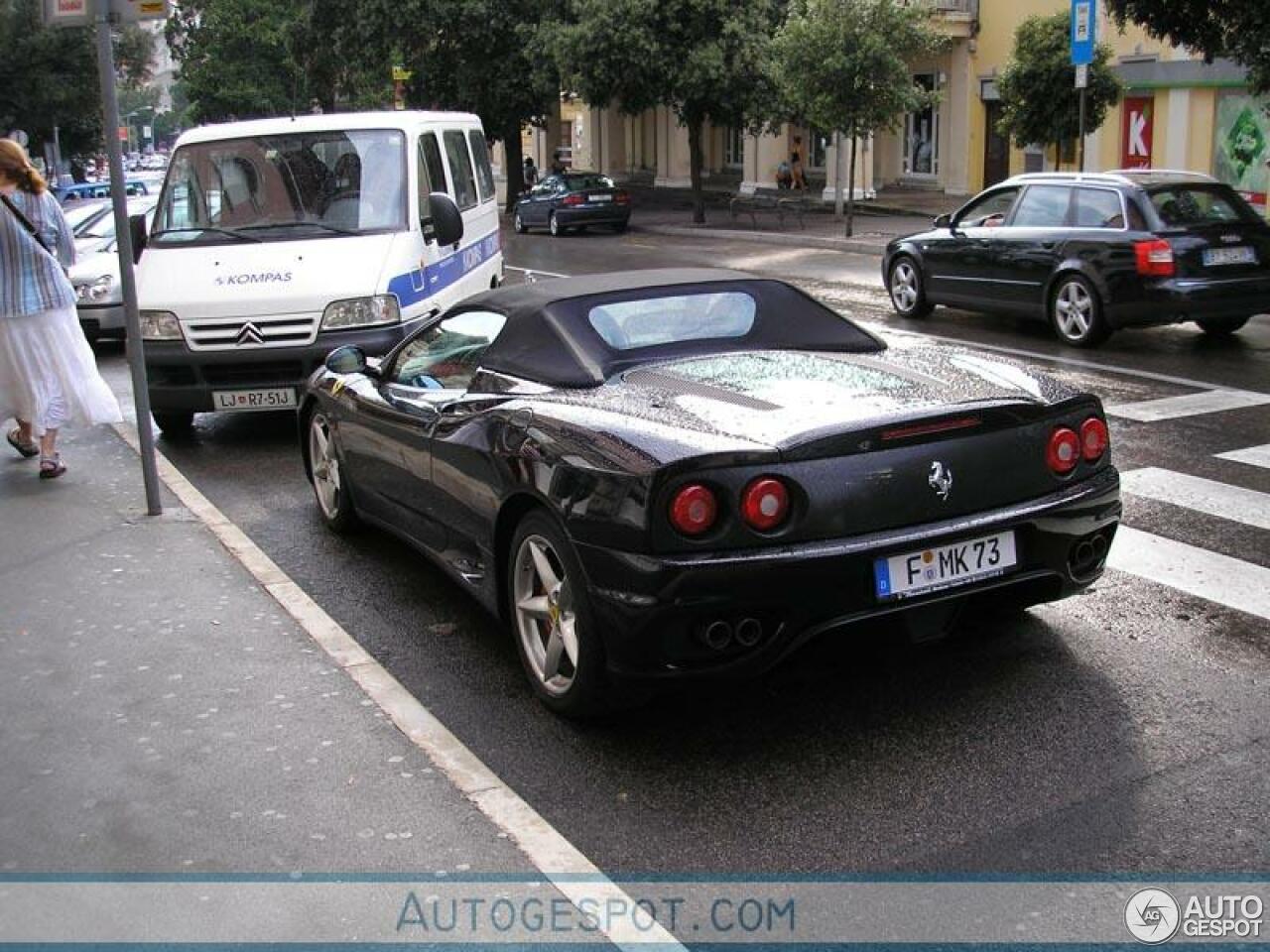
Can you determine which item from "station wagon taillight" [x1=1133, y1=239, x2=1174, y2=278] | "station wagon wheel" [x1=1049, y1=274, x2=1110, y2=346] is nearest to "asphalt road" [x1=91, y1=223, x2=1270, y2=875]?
"station wagon taillight" [x1=1133, y1=239, x2=1174, y2=278]

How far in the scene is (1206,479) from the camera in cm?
801

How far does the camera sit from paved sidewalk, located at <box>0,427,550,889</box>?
13.0 ft

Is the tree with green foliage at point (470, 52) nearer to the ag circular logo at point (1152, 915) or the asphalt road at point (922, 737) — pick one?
the asphalt road at point (922, 737)

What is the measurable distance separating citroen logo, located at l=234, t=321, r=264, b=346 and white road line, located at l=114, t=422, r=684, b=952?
2909mm

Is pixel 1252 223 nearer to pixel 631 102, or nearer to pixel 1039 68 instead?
pixel 1039 68

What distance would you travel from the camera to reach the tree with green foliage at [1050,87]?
25058mm

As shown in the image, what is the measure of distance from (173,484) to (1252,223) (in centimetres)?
948

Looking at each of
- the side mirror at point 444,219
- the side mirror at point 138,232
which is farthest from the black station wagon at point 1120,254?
the side mirror at point 138,232

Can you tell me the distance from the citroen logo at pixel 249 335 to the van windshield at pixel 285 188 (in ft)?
2.83

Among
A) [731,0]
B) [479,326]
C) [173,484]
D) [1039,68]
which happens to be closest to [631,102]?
[731,0]

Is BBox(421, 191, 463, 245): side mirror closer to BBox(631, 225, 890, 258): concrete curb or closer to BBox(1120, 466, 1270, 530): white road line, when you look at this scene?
BBox(1120, 466, 1270, 530): white road line

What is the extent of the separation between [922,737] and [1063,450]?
42.9 inches

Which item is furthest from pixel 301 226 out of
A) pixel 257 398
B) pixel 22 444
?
pixel 22 444

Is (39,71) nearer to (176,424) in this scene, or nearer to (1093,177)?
(176,424)
